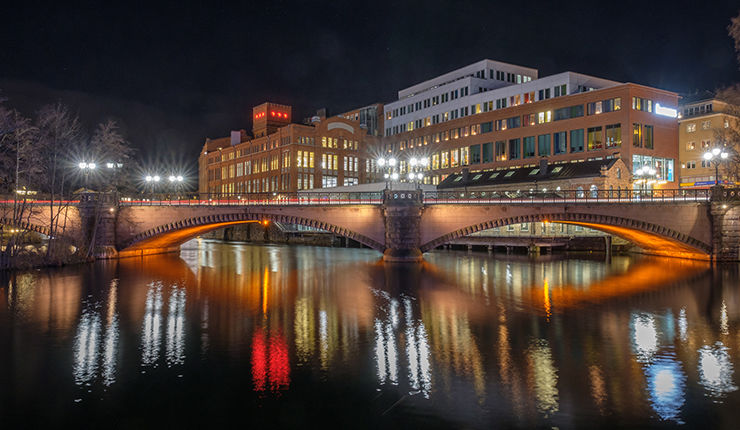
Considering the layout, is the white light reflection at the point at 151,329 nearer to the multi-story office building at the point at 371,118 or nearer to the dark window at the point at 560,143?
the dark window at the point at 560,143

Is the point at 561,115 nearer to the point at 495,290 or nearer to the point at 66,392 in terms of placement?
the point at 495,290

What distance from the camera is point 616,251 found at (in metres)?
68.2

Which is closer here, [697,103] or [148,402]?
[148,402]

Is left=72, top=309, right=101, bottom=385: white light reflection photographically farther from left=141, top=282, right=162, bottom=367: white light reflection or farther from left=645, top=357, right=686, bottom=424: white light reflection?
left=645, top=357, right=686, bottom=424: white light reflection

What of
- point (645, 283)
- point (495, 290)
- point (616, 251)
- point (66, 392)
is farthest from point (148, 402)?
point (616, 251)

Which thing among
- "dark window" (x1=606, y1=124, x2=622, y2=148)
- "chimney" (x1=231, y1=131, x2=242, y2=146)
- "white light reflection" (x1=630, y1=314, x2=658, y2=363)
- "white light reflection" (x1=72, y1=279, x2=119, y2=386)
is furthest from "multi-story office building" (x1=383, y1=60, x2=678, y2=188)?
"white light reflection" (x1=72, y1=279, x2=119, y2=386)

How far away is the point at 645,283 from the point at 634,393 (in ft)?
88.9

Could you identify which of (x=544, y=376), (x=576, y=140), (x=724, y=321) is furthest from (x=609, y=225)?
(x=544, y=376)

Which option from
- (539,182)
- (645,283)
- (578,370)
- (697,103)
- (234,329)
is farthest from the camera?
(697,103)

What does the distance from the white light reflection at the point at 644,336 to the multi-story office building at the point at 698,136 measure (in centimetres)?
7493

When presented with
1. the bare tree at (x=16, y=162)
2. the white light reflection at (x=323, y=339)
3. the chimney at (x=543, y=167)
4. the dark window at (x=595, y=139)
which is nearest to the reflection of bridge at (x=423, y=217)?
the bare tree at (x=16, y=162)

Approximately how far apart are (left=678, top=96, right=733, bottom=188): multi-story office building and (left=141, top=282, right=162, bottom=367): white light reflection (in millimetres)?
88045

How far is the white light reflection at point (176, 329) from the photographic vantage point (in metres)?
20.3

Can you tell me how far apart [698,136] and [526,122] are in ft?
106
